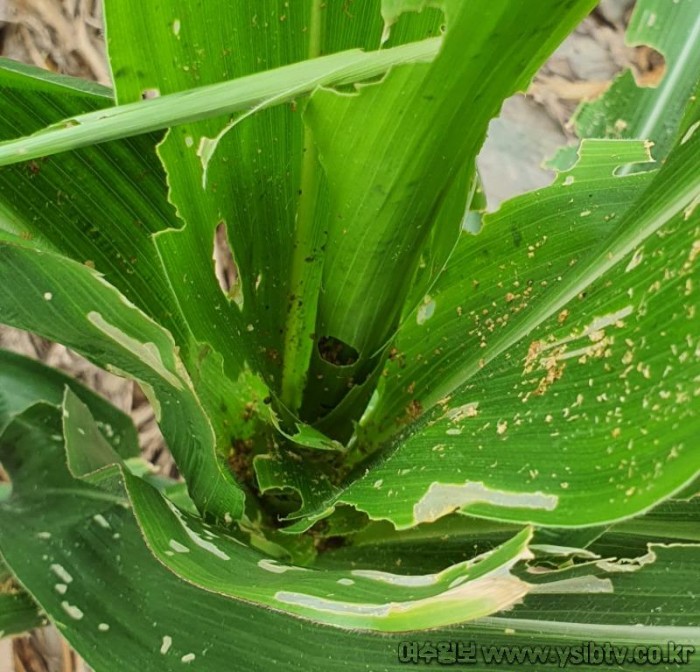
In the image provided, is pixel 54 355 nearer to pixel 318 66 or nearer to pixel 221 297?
pixel 221 297

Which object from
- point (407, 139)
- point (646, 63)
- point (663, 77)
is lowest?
point (407, 139)

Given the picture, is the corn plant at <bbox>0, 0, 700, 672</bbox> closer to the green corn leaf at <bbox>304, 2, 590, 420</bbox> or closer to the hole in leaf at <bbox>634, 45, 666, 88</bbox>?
the green corn leaf at <bbox>304, 2, 590, 420</bbox>

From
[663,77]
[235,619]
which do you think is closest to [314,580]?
[235,619]

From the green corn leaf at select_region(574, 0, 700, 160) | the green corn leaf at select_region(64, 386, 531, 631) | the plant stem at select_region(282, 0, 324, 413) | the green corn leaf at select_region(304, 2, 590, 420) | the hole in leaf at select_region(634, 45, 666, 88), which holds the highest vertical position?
the hole in leaf at select_region(634, 45, 666, 88)

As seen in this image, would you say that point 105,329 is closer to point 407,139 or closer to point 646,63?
point 407,139

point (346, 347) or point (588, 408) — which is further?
point (346, 347)

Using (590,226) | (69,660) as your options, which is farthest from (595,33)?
(69,660)

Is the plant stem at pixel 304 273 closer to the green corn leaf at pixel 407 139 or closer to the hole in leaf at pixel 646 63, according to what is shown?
the green corn leaf at pixel 407 139

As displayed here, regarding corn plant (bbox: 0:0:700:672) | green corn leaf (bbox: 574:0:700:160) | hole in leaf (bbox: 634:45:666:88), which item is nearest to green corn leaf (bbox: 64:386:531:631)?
corn plant (bbox: 0:0:700:672)
